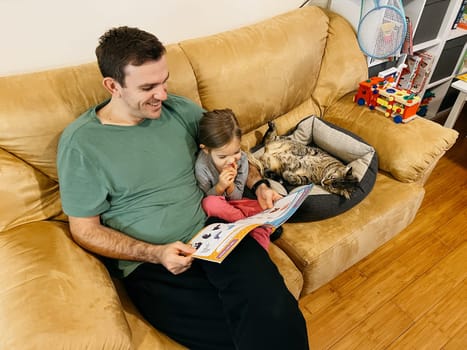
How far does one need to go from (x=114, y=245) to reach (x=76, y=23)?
91cm

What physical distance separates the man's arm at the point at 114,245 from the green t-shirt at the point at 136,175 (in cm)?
5

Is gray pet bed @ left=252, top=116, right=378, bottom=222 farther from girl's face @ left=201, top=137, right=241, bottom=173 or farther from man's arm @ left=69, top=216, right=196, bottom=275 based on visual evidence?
man's arm @ left=69, top=216, right=196, bottom=275

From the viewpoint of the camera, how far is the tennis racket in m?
1.79

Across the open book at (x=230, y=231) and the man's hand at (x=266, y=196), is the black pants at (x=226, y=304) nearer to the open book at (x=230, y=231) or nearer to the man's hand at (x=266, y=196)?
the open book at (x=230, y=231)

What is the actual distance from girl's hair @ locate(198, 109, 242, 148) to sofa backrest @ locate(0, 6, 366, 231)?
0.27 meters

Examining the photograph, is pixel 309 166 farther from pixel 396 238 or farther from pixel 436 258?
pixel 436 258

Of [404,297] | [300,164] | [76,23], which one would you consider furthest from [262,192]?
[76,23]

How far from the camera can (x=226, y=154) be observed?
1382 mm

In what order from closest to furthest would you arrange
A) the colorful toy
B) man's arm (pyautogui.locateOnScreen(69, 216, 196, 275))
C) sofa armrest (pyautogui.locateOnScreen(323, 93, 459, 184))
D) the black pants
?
the black pants, man's arm (pyautogui.locateOnScreen(69, 216, 196, 275)), sofa armrest (pyautogui.locateOnScreen(323, 93, 459, 184)), the colorful toy

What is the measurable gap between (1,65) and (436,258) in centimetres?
221

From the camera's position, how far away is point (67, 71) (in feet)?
4.46

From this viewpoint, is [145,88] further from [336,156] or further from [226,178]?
[336,156]

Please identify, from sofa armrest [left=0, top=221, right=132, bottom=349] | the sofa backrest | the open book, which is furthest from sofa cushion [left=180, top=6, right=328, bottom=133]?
sofa armrest [left=0, top=221, right=132, bottom=349]

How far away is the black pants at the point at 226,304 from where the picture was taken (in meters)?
1.07
